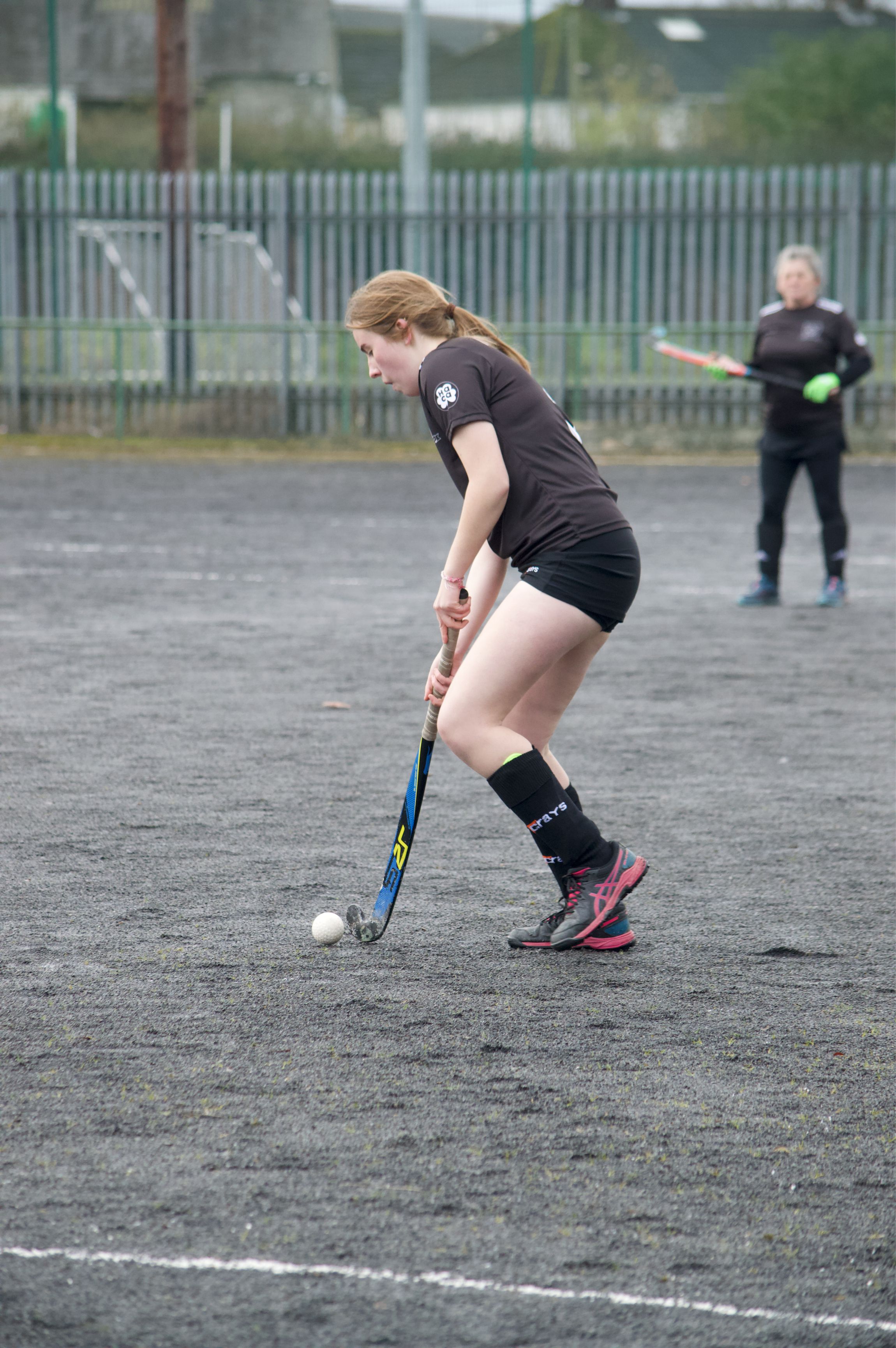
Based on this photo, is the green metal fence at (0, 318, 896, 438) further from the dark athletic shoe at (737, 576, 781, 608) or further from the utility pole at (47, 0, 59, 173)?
the dark athletic shoe at (737, 576, 781, 608)

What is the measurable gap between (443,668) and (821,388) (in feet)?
20.9

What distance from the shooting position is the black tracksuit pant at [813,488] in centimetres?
1049

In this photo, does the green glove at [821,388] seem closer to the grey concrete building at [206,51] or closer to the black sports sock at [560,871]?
the black sports sock at [560,871]

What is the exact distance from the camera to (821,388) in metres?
10.3

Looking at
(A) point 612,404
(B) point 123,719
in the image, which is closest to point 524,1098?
(B) point 123,719

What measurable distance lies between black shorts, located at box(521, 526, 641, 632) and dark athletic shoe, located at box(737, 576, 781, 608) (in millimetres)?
6152

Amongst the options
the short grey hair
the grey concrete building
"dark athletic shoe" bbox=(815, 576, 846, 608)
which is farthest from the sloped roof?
"dark athletic shoe" bbox=(815, 576, 846, 608)

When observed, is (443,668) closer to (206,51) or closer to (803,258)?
(803,258)

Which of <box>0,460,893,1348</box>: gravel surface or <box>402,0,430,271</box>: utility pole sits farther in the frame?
<box>402,0,430,271</box>: utility pole

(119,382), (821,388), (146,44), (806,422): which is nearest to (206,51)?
(146,44)

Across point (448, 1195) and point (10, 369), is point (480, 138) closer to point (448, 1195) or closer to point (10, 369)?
point (10, 369)

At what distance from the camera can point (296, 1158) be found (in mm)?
3266

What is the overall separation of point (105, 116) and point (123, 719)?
38.2 metres

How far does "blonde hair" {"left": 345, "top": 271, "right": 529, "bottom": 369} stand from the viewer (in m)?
4.38
